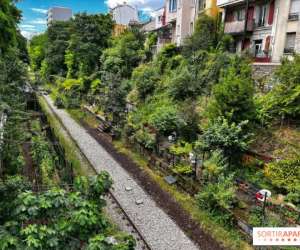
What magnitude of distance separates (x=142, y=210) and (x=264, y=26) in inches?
743

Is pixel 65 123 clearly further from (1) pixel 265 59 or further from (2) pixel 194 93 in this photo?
(1) pixel 265 59

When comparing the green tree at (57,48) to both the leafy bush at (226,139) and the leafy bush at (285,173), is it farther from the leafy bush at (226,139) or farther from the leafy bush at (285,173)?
the leafy bush at (285,173)

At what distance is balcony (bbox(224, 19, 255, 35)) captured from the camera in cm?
2244

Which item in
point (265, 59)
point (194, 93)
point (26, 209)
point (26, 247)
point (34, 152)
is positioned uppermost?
point (265, 59)

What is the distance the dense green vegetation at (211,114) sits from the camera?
1005 centimetres

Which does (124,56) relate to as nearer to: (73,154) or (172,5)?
(172,5)

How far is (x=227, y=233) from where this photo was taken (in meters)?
8.73

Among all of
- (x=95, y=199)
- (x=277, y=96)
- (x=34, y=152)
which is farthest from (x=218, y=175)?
(x=34, y=152)

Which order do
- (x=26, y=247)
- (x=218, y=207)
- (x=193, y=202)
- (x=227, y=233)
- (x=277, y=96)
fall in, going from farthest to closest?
(x=277, y=96)
(x=193, y=202)
(x=218, y=207)
(x=227, y=233)
(x=26, y=247)

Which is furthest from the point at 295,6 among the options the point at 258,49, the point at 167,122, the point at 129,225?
the point at 129,225

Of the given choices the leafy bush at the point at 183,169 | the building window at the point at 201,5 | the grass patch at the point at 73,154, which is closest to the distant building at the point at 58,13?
the building window at the point at 201,5

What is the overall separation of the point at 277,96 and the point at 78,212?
11508 mm

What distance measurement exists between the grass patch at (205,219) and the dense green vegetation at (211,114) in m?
0.22

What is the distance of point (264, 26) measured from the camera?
2133 centimetres
